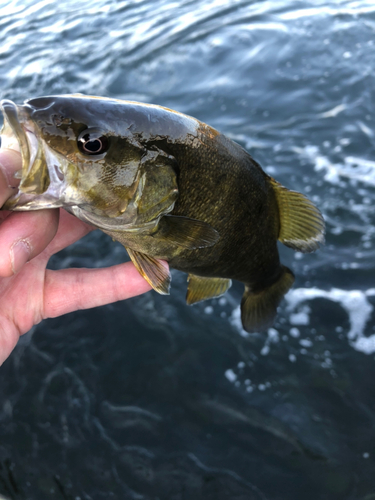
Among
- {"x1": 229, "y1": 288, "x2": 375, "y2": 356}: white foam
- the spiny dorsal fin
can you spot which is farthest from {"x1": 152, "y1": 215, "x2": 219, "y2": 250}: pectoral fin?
{"x1": 229, "y1": 288, "x2": 375, "y2": 356}: white foam

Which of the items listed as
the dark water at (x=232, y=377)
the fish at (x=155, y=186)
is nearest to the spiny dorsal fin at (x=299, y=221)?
the fish at (x=155, y=186)

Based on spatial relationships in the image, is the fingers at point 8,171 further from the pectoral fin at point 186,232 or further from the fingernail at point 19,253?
the pectoral fin at point 186,232

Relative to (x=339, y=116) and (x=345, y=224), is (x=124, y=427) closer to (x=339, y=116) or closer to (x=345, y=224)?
(x=345, y=224)

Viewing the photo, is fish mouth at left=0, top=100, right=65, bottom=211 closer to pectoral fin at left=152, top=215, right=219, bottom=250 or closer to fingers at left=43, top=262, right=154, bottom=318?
pectoral fin at left=152, top=215, right=219, bottom=250

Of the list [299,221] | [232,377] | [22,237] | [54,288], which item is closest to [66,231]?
[54,288]

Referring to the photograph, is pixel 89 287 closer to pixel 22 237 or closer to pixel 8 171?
pixel 22 237

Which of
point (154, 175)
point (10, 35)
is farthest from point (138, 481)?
point (10, 35)

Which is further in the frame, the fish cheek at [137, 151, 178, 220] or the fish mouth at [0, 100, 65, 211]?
the fish cheek at [137, 151, 178, 220]
